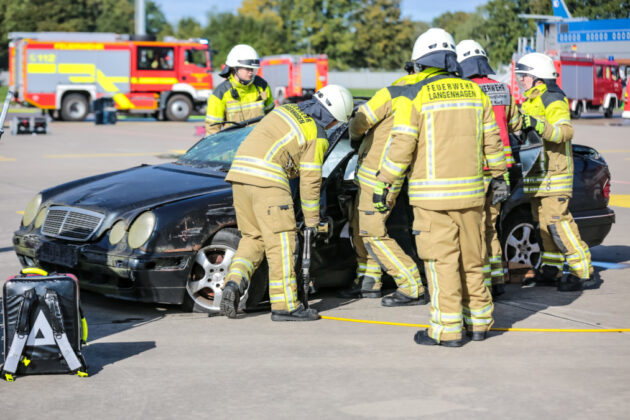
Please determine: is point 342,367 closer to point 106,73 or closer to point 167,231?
point 167,231

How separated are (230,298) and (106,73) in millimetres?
27507

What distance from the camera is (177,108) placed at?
32781mm

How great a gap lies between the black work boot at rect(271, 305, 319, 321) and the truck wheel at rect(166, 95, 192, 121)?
89.9 feet

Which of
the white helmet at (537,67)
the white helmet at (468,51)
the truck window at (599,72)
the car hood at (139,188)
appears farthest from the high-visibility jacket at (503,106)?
the truck window at (599,72)

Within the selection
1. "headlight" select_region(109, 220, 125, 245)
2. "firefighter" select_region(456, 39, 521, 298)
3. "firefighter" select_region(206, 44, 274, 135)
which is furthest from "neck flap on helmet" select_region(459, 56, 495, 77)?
"firefighter" select_region(206, 44, 274, 135)

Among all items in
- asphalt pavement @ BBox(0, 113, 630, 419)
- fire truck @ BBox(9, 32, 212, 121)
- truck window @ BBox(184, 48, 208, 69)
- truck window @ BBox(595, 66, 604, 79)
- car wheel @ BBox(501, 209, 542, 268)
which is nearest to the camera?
asphalt pavement @ BBox(0, 113, 630, 419)

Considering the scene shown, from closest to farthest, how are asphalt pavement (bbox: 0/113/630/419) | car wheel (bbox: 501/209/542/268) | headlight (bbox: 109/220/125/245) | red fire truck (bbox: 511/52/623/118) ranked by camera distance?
1. asphalt pavement (bbox: 0/113/630/419)
2. headlight (bbox: 109/220/125/245)
3. car wheel (bbox: 501/209/542/268)
4. red fire truck (bbox: 511/52/623/118)

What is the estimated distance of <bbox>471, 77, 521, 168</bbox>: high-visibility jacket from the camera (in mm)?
6449

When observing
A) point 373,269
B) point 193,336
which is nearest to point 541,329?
point 373,269

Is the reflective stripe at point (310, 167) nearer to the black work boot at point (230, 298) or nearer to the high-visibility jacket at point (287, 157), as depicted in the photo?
the high-visibility jacket at point (287, 157)

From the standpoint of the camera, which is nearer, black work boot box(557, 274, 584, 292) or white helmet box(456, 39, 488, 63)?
white helmet box(456, 39, 488, 63)

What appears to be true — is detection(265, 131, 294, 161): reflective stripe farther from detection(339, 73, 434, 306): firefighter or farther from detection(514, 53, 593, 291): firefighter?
detection(514, 53, 593, 291): firefighter

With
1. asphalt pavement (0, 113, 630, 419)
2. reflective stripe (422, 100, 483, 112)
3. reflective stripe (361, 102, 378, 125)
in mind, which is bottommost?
asphalt pavement (0, 113, 630, 419)

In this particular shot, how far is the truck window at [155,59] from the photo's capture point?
32.3 metres
